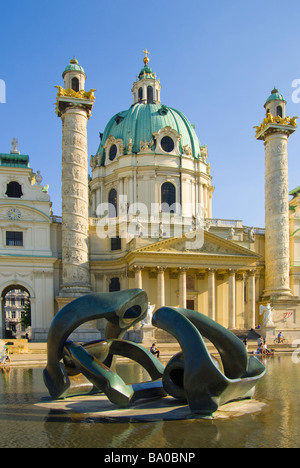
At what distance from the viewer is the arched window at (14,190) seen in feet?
136

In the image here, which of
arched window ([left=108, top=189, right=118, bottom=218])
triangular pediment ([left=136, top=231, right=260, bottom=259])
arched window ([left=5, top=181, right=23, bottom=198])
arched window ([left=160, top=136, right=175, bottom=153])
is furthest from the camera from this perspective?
arched window ([left=160, top=136, right=175, bottom=153])

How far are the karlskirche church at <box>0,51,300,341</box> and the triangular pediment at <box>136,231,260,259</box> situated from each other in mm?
89

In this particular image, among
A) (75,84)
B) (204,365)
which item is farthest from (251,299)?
(204,365)

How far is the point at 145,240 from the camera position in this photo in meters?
40.1

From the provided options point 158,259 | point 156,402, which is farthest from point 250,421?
point 158,259

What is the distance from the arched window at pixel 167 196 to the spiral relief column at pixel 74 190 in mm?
12050

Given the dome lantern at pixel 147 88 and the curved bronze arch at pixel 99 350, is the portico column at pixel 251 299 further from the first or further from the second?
the curved bronze arch at pixel 99 350

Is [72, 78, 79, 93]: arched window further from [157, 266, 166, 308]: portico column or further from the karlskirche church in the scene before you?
[157, 266, 166, 308]: portico column

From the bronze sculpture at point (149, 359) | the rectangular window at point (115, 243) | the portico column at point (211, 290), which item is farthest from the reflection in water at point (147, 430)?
the rectangular window at point (115, 243)

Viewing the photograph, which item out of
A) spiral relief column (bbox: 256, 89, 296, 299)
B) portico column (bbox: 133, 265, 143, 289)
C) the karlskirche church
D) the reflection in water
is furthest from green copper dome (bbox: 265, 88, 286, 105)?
the reflection in water

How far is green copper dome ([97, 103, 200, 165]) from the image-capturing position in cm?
5125

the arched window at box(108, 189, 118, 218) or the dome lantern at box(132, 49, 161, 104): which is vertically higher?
the dome lantern at box(132, 49, 161, 104)
